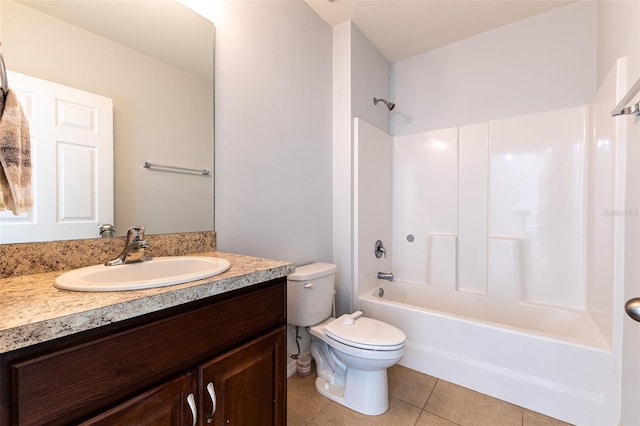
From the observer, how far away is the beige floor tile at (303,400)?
150cm

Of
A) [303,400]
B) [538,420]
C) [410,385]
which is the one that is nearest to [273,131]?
[303,400]

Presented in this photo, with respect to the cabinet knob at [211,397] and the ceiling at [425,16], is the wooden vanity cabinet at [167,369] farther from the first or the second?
the ceiling at [425,16]

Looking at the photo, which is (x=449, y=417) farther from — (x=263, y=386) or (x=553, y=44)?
(x=553, y=44)

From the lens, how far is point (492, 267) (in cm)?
220

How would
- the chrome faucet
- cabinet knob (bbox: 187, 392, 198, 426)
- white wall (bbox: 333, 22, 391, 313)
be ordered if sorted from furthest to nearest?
white wall (bbox: 333, 22, 391, 313) → the chrome faucet → cabinet knob (bbox: 187, 392, 198, 426)

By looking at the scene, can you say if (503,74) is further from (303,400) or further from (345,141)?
(303,400)

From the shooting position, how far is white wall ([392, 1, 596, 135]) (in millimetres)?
1948

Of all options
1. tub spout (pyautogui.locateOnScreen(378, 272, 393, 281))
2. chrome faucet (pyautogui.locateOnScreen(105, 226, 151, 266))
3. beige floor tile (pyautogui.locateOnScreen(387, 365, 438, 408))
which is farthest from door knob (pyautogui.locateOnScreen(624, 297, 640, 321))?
tub spout (pyautogui.locateOnScreen(378, 272, 393, 281))

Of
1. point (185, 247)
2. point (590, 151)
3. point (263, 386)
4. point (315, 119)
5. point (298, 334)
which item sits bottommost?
point (298, 334)

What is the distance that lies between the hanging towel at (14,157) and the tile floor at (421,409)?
4.87 feet

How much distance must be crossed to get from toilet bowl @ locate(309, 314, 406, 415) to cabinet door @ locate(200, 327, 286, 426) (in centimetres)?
51

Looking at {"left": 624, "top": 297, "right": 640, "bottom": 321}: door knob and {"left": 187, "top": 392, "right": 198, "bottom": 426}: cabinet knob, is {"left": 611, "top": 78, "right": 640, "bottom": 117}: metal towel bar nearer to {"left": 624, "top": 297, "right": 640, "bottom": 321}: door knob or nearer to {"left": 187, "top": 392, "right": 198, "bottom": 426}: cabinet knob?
{"left": 624, "top": 297, "right": 640, "bottom": 321}: door knob

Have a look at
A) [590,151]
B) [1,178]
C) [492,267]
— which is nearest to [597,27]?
[590,151]

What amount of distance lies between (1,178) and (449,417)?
2.04 m
